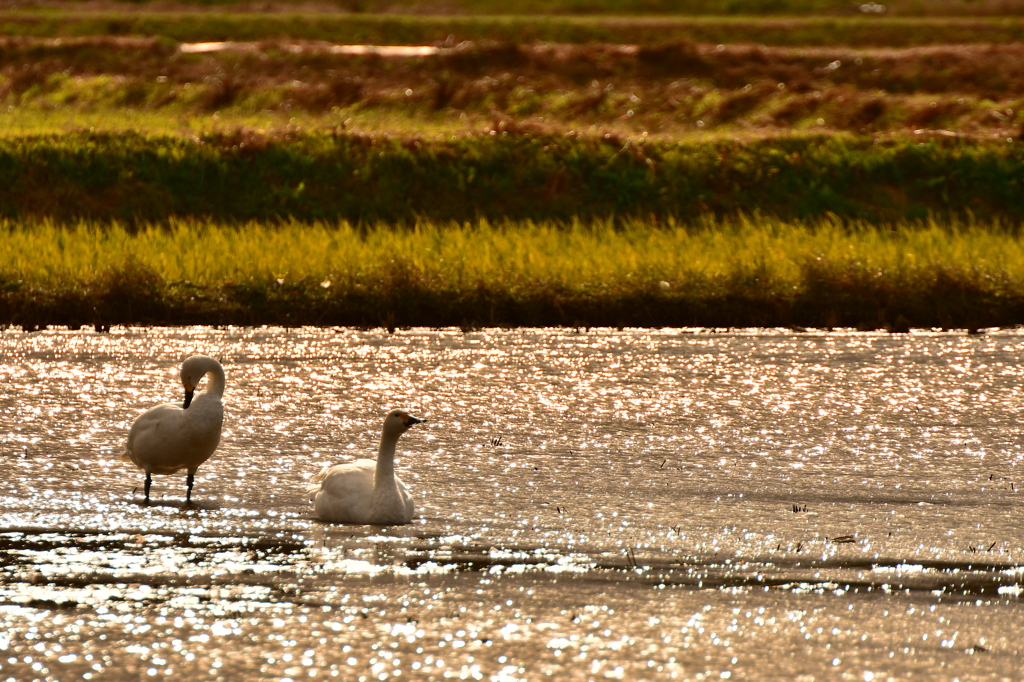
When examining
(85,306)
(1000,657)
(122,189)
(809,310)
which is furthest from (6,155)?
(1000,657)

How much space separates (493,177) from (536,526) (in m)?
15.9

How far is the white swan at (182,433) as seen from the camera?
22.9ft

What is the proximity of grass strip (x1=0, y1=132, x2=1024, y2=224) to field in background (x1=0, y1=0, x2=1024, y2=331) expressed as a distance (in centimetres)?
5

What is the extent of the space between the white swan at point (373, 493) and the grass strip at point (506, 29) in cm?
3152

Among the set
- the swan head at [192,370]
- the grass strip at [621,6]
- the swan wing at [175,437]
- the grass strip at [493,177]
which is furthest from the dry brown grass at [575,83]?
the swan wing at [175,437]

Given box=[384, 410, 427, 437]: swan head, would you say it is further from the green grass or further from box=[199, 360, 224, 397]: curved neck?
the green grass

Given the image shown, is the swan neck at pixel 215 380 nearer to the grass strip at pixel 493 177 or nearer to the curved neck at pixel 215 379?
the curved neck at pixel 215 379

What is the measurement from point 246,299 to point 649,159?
10.2 metres

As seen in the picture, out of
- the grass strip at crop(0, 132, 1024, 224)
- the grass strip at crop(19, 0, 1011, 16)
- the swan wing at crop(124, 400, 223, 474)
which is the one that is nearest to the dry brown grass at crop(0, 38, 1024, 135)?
the grass strip at crop(0, 132, 1024, 224)

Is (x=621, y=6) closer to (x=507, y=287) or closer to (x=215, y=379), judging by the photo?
(x=507, y=287)

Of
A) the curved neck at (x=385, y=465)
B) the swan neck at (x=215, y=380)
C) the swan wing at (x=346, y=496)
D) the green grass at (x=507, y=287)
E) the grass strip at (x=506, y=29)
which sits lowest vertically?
the green grass at (x=507, y=287)

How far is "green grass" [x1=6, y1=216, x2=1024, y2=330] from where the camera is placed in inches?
529

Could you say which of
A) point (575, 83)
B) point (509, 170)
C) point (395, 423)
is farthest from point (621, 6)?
point (395, 423)

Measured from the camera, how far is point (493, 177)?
22156 millimetres
